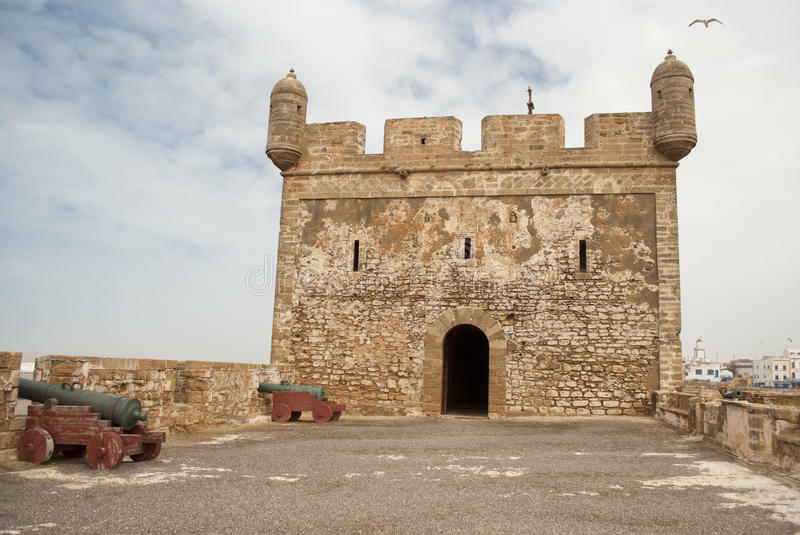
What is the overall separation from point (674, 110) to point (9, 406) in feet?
38.9

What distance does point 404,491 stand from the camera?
4.62 meters

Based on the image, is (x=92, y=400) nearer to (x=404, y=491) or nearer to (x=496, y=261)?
(x=404, y=491)

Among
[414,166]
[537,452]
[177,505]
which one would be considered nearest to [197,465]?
[177,505]

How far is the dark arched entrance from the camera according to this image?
12883 millimetres

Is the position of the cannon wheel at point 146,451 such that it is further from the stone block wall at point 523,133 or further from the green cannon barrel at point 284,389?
the stone block wall at point 523,133

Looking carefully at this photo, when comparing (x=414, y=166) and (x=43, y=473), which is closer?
(x=43, y=473)

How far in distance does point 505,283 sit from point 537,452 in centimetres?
554

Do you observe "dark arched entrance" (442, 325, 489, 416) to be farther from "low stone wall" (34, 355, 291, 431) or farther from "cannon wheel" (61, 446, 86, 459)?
"cannon wheel" (61, 446, 86, 459)

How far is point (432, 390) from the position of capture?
39.0ft

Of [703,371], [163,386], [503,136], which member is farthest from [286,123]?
[703,371]

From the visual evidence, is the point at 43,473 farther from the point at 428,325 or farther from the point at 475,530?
the point at 428,325

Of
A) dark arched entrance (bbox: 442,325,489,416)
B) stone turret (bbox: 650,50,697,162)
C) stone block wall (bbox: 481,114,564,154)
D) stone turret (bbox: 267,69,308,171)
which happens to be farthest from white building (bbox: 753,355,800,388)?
stone turret (bbox: 267,69,308,171)

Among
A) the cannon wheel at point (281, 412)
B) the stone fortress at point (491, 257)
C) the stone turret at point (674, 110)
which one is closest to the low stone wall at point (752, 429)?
the stone fortress at point (491, 257)

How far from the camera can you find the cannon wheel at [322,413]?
10367mm
